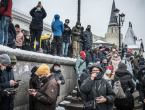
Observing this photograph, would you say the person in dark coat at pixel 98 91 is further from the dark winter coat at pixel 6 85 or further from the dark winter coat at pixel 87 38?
the dark winter coat at pixel 87 38

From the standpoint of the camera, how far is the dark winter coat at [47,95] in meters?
3.49

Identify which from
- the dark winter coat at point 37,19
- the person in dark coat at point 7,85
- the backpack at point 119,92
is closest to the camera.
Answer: the person in dark coat at point 7,85

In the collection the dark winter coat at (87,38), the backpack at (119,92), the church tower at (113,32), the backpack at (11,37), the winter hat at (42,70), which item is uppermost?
the church tower at (113,32)

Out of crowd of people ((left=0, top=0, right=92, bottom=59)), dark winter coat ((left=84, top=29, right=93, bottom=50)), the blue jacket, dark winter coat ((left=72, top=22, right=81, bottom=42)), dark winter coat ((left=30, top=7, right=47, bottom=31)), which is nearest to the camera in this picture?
crowd of people ((left=0, top=0, right=92, bottom=59))

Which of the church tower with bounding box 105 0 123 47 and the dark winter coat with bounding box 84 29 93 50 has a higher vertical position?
the church tower with bounding box 105 0 123 47

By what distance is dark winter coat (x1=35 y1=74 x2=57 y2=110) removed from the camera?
3490mm

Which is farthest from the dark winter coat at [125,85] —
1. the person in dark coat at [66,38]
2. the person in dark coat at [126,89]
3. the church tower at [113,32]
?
the church tower at [113,32]

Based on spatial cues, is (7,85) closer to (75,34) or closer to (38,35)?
(38,35)

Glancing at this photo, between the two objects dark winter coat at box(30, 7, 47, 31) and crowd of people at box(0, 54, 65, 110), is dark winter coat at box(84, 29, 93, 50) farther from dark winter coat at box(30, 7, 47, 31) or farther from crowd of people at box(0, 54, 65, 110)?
crowd of people at box(0, 54, 65, 110)

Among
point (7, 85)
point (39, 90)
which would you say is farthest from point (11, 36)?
point (39, 90)

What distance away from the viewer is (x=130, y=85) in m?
4.71

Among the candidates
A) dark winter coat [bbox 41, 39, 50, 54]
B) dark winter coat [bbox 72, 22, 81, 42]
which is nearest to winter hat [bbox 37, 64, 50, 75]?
dark winter coat [bbox 72, 22, 81, 42]

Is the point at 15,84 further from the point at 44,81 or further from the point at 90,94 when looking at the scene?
the point at 90,94

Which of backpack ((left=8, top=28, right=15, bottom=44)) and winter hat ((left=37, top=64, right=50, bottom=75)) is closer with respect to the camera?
winter hat ((left=37, top=64, right=50, bottom=75))
